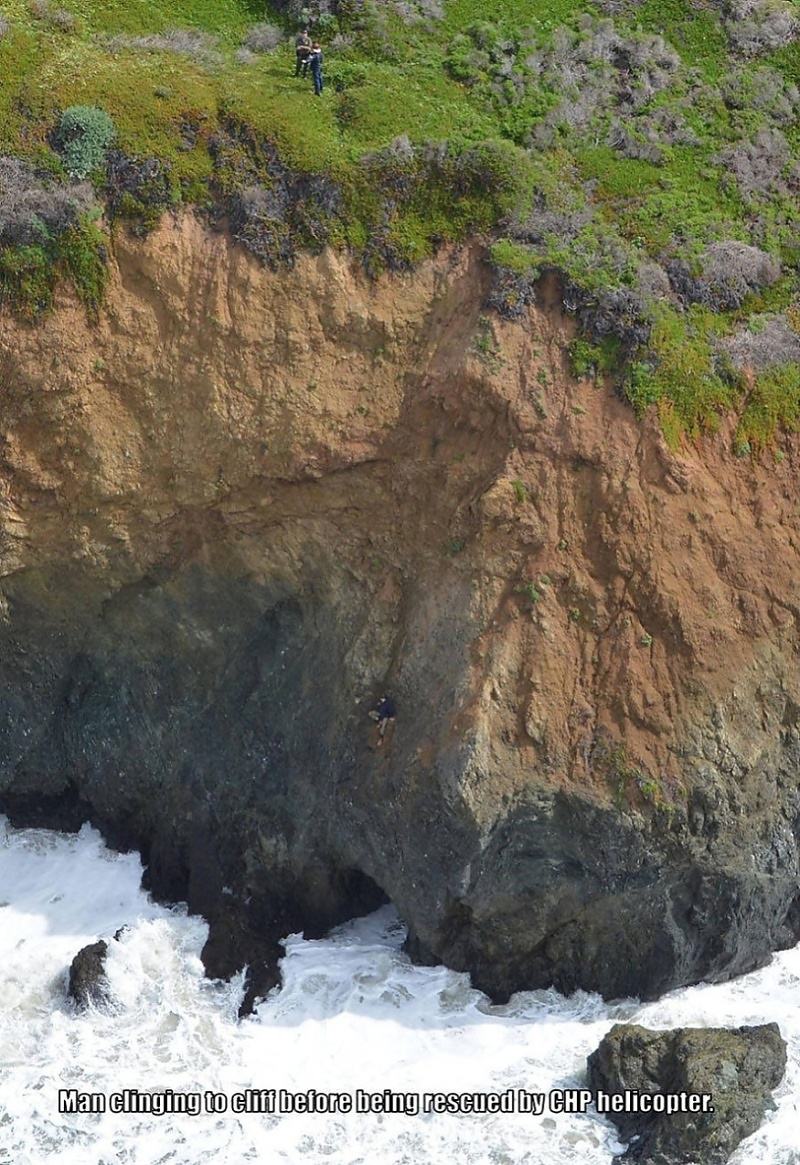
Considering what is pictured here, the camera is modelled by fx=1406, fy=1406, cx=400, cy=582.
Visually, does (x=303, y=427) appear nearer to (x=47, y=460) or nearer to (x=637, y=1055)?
(x=47, y=460)

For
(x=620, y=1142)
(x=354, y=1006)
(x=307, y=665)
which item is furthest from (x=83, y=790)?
(x=620, y=1142)

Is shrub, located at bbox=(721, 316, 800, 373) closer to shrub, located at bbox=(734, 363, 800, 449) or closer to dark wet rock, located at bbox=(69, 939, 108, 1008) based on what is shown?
shrub, located at bbox=(734, 363, 800, 449)

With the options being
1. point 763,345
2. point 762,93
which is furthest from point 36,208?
point 762,93

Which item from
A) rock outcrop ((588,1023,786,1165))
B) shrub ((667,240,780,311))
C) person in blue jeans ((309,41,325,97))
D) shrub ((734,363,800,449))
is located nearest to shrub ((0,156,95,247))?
person in blue jeans ((309,41,325,97))

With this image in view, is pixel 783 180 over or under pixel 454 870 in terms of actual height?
over

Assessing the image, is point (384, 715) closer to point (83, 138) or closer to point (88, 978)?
point (88, 978)

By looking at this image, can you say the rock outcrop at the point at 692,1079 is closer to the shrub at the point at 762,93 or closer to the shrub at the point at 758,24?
the shrub at the point at 762,93
